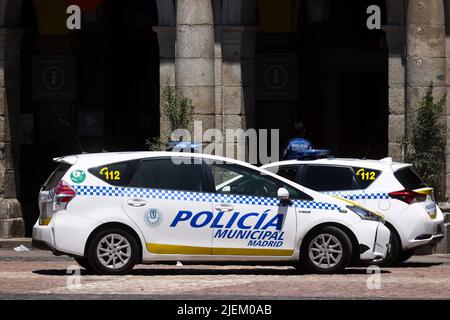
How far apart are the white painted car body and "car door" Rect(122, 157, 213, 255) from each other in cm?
308

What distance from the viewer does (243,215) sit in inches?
784

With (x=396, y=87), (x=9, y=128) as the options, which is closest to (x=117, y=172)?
(x=396, y=87)

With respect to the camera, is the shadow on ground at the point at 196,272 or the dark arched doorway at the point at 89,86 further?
the dark arched doorway at the point at 89,86

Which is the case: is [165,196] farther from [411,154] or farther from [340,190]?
[411,154]

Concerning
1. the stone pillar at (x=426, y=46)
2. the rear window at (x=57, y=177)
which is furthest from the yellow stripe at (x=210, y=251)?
the stone pillar at (x=426, y=46)

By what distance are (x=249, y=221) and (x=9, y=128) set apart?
10.5 meters

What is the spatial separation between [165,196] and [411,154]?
825cm

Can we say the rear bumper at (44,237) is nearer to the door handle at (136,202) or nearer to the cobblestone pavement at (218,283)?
the cobblestone pavement at (218,283)

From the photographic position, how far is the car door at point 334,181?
73.6 feet

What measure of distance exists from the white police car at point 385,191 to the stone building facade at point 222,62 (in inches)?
189

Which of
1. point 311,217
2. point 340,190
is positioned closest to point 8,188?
point 340,190

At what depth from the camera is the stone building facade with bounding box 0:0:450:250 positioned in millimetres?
27234

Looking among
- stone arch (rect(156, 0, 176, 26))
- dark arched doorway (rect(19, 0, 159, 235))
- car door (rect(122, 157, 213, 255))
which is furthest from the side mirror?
dark arched doorway (rect(19, 0, 159, 235))

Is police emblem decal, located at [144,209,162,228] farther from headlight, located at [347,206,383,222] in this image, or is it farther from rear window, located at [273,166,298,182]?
rear window, located at [273,166,298,182]
